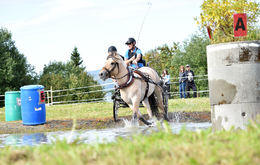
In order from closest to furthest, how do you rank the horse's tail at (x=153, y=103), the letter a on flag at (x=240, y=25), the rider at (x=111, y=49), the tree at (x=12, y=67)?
1. the letter a on flag at (x=240, y=25)
2. the rider at (x=111, y=49)
3. the horse's tail at (x=153, y=103)
4. the tree at (x=12, y=67)

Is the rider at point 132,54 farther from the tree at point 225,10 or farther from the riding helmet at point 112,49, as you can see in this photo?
the tree at point 225,10

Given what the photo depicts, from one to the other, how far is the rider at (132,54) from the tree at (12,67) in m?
44.2

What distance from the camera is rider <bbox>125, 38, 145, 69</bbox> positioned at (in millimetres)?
11469

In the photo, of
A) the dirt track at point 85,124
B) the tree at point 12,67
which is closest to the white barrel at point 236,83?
the dirt track at point 85,124

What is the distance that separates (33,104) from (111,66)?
479 centimetres

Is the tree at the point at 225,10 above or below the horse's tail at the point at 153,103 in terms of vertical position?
above

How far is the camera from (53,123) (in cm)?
1334

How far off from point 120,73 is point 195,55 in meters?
42.0

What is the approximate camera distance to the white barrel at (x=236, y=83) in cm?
714

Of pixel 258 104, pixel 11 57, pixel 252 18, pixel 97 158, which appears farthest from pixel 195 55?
pixel 97 158

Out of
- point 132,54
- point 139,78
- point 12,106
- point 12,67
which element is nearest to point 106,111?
point 12,106

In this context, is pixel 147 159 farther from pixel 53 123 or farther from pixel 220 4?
pixel 220 4

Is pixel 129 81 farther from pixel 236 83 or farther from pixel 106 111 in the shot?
pixel 106 111

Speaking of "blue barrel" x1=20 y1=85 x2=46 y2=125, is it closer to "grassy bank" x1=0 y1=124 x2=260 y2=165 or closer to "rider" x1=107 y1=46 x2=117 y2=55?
"rider" x1=107 y1=46 x2=117 y2=55
